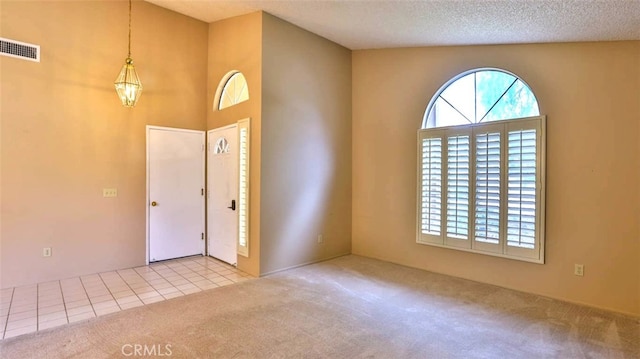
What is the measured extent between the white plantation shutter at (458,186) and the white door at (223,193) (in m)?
2.90

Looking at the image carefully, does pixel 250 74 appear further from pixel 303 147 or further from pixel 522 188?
pixel 522 188

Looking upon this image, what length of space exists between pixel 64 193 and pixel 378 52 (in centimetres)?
474

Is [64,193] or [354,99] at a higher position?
[354,99]

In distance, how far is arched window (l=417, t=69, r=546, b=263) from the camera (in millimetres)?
3725

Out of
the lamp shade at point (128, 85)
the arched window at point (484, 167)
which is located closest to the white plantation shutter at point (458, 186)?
the arched window at point (484, 167)

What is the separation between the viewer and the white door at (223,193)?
4809 millimetres

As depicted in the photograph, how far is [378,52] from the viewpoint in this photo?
518 cm

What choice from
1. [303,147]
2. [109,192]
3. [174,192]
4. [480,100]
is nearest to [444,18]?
[480,100]

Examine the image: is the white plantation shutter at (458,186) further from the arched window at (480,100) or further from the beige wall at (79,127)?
the beige wall at (79,127)

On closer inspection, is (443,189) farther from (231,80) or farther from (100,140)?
(100,140)

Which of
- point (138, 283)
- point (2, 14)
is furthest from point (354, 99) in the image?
point (2, 14)

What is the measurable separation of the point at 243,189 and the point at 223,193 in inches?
25.0
